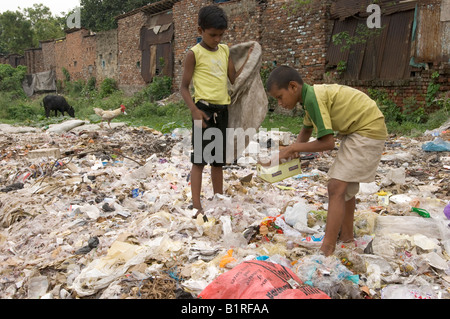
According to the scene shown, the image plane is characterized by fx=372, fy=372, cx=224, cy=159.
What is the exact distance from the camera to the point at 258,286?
5.63 ft

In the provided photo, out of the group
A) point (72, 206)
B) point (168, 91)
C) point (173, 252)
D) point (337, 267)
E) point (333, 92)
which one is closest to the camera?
point (337, 267)

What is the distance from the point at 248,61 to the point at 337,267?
1883 millimetres

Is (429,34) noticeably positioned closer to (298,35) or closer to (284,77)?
(298,35)

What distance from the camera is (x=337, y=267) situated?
205 centimetres

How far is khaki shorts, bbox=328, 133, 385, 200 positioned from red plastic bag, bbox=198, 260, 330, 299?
0.69 metres

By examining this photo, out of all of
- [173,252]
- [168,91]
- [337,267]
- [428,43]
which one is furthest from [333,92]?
[168,91]

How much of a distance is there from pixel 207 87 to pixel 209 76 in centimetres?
9

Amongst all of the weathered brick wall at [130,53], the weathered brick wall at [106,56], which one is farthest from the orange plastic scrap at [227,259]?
the weathered brick wall at [106,56]

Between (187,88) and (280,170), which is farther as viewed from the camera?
(187,88)

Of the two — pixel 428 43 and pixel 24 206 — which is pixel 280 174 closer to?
pixel 24 206

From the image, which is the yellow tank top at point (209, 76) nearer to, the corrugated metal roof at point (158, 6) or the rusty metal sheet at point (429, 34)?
the rusty metal sheet at point (429, 34)

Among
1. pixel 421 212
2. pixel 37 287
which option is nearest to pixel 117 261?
pixel 37 287

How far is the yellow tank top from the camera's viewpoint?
2.91m

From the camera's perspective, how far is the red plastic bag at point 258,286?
1689 mm
